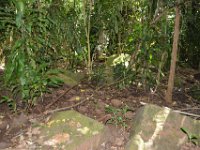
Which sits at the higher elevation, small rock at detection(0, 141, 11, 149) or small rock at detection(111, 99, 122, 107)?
small rock at detection(111, 99, 122, 107)

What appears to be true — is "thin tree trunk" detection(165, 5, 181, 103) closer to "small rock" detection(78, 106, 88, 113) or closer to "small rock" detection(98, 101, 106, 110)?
"small rock" detection(98, 101, 106, 110)

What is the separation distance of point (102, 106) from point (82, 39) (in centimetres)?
140

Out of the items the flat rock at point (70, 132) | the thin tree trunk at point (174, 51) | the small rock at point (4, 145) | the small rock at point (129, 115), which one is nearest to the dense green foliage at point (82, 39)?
the thin tree trunk at point (174, 51)

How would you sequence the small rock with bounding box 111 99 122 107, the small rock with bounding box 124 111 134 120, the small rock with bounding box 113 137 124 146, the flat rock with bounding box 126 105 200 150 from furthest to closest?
1. the small rock with bounding box 111 99 122 107
2. the small rock with bounding box 124 111 134 120
3. the small rock with bounding box 113 137 124 146
4. the flat rock with bounding box 126 105 200 150

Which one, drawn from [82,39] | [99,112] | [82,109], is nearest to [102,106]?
[99,112]

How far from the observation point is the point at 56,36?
4.10 metres

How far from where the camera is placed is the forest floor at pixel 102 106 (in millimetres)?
2986

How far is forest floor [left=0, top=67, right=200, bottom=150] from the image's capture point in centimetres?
299

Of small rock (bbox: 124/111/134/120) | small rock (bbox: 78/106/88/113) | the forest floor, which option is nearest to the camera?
the forest floor

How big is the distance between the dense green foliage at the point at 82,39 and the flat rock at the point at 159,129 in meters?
1.01

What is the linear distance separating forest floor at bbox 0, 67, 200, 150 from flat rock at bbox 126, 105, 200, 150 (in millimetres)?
135

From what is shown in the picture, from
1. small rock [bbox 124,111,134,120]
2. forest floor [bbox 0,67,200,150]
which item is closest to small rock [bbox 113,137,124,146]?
forest floor [bbox 0,67,200,150]

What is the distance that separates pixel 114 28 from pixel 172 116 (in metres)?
2.03

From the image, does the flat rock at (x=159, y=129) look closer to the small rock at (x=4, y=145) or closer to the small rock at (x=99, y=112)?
the small rock at (x=99, y=112)
